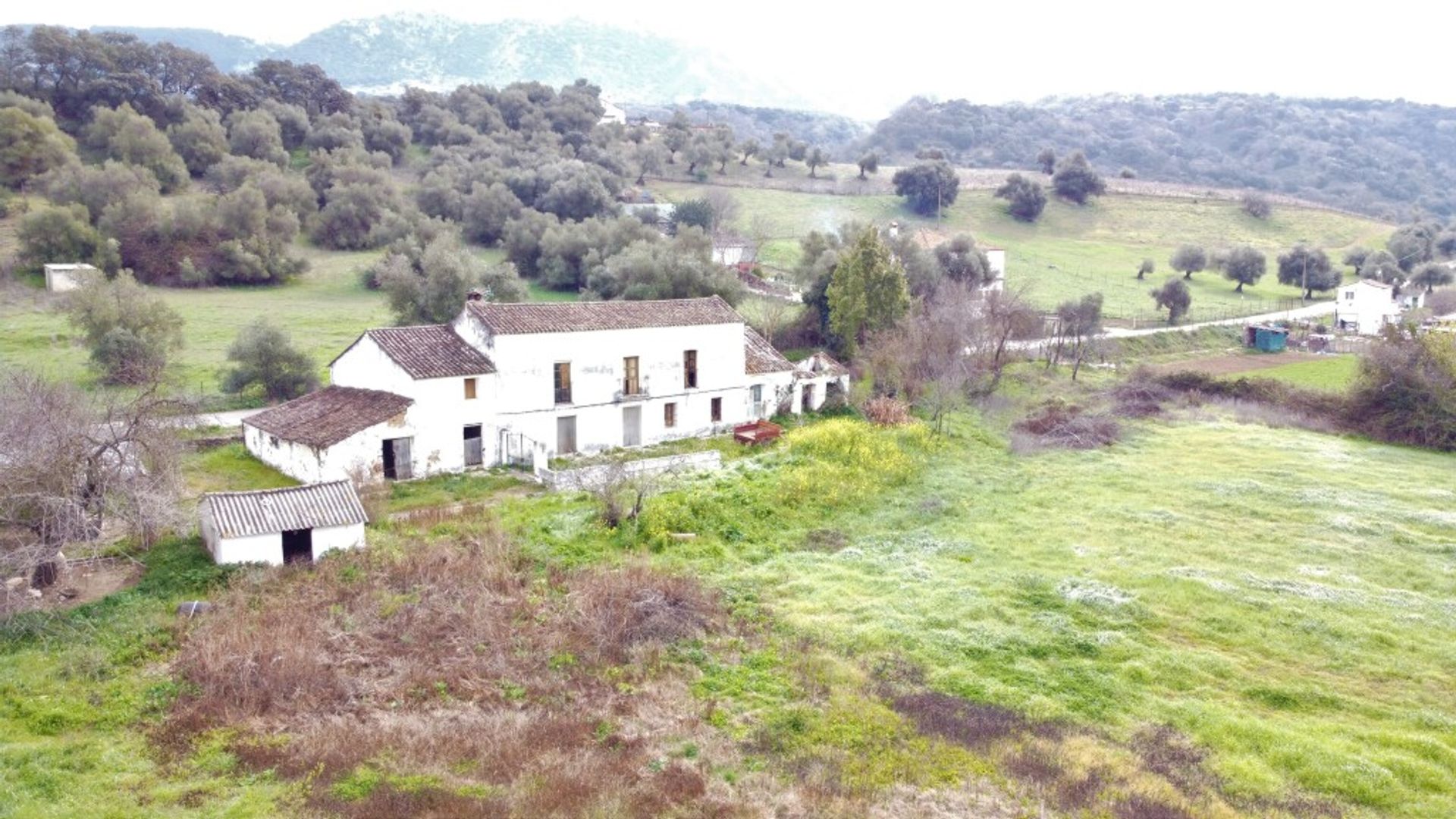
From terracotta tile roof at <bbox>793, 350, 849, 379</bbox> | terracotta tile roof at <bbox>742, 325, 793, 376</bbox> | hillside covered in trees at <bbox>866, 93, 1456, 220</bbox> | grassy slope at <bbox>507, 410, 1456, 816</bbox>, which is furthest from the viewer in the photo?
hillside covered in trees at <bbox>866, 93, 1456, 220</bbox>

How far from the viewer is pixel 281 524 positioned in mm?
19125

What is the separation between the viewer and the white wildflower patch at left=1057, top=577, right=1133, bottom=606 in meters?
18.6

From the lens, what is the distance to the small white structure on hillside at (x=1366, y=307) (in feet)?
194

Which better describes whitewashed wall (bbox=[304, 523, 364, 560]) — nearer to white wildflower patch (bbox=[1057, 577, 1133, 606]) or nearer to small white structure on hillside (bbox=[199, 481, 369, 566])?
small white structure on hillside (bbox=[199, 481, 369, 566])

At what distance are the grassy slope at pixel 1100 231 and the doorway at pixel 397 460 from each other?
1467 inches

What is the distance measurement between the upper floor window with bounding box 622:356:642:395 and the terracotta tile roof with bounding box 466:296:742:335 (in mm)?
1052

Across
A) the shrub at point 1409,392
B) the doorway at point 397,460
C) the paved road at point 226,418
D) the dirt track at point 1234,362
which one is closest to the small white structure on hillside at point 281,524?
the doorway at point 397,460

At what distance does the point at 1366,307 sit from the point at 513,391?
54135 millimetres

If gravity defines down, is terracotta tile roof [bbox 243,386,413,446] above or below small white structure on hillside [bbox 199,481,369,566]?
above

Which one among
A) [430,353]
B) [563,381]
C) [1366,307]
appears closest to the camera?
[430,353]

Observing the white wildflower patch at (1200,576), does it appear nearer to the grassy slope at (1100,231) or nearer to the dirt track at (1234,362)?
the dirt track at (1234,362)

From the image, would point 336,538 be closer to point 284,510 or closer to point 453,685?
point 284,510

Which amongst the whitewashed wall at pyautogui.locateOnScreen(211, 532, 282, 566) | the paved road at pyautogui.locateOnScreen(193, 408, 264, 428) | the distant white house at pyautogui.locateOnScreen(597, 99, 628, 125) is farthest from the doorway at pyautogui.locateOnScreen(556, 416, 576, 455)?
the distant white house at pyautogui.locateOnScreen(597, 99, 628, 125)

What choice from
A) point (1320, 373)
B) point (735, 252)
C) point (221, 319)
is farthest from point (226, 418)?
point (1320, 373)
